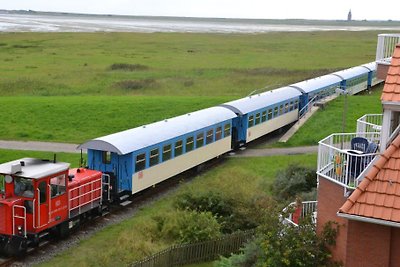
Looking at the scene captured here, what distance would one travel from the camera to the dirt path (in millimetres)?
34500

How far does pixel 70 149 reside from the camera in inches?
1396

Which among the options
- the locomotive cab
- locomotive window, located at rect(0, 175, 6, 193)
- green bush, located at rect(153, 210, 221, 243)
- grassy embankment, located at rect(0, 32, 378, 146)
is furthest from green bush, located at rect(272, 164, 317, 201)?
grassy embankment, located at rect(0, 32, 378, 146)

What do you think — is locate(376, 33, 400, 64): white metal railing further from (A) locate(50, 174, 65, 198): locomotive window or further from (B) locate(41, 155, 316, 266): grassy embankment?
(A) locate(50, 174, 65, 198): locomotive window

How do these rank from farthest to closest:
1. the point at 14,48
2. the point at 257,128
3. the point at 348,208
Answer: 1. the point at 14,48
2. the point at 257,128
3. the point at 348,208

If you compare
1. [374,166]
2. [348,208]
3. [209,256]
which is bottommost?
[209,256]

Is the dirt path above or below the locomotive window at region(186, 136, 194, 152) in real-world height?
below

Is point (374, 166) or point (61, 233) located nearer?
point (374, 166)

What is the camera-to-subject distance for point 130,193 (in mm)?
23859

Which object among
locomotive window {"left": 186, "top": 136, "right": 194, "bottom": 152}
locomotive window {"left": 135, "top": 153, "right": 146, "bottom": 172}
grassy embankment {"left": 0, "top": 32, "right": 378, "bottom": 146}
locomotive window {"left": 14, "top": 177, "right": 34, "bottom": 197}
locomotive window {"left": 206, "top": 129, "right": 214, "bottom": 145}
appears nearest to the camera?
locomotive window {"left": 14, "top": 177, "right": 34, "bottom": 197}

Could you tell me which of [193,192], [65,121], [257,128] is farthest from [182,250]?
[65,121]

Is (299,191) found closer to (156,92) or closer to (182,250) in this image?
(182,250)

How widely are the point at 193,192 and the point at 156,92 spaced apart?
35.2m

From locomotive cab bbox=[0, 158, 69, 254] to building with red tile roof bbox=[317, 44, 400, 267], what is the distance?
30.4ft

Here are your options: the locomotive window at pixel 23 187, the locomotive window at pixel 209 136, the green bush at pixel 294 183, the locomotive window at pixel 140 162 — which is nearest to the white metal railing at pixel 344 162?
the green bush at pixel 294 183
